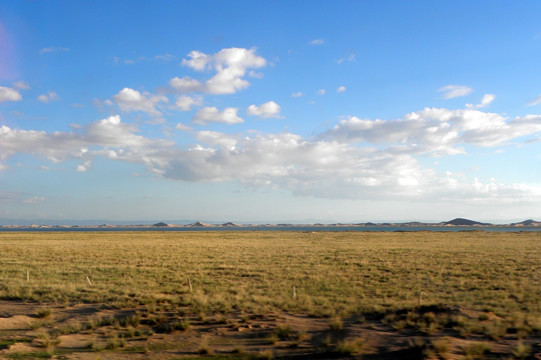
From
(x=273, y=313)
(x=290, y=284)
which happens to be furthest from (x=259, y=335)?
(x=290, y=284)

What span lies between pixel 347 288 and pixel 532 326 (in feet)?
31.7

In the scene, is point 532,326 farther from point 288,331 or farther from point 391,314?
point 288,331

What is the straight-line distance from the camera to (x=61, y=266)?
32.2 meters

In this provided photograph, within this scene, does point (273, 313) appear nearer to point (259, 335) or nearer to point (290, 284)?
point (259, 335)

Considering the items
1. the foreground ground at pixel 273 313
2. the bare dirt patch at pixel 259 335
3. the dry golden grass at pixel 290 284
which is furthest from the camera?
the dry golden grass at pixel 290 284

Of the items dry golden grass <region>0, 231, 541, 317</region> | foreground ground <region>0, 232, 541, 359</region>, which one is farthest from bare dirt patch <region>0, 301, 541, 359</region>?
dry golden grass <region>0, 231, 541, 317</region>

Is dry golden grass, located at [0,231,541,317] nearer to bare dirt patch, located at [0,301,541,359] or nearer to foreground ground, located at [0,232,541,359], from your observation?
foreground ground, located at [0,232,541,359]

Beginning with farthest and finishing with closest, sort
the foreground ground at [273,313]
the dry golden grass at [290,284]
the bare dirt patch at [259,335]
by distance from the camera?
the dry golden grass at [290,284], the foreground ground at [273,313], the bare dirt patch at [259,335]

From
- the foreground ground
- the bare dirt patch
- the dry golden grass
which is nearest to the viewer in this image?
the bare dirt patch

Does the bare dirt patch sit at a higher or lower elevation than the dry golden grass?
higher

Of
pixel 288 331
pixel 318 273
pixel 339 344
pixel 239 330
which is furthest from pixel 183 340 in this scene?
pixel 318 273

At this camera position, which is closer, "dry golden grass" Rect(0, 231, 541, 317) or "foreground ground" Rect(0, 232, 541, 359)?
"foreground ground" Rect(0, 232, 541, 359)

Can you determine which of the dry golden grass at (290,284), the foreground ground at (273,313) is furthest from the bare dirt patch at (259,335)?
the dry golden grass at (290,284)

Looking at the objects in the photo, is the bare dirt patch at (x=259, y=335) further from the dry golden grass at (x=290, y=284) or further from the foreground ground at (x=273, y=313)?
the dry golden grass at (x=290, y=284)
